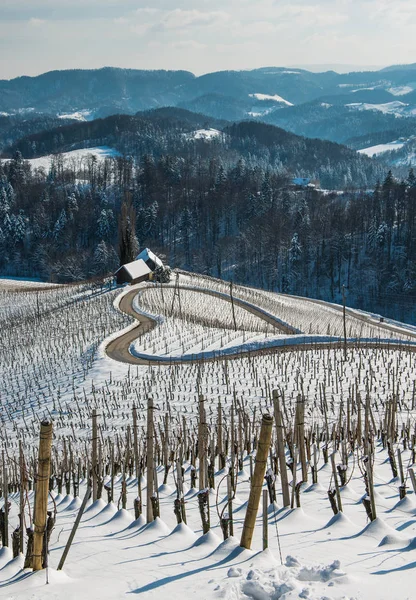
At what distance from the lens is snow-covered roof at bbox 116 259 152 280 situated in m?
46.3

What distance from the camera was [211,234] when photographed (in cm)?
9144

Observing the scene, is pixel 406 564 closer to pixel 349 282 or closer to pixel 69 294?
pixel 69 294

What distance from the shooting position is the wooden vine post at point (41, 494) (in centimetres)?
517

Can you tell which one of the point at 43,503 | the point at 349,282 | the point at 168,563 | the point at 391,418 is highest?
the point at 43,503

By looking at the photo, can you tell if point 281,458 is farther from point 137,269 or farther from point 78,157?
point 78,157

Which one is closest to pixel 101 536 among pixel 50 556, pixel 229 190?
pixel 50 556

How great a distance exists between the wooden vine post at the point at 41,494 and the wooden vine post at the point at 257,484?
1.95 m

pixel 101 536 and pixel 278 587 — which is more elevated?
pixel 278 587

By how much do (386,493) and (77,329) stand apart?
26.2m

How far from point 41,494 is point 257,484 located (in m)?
2.11

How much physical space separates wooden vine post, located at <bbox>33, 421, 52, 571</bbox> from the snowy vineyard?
0.16m

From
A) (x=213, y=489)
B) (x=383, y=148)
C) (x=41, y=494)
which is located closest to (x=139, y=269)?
(x=213, y=489)

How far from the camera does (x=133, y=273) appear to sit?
46406mm

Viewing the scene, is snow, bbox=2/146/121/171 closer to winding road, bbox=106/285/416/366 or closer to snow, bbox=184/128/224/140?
snow, bbox=184/128/224/140
